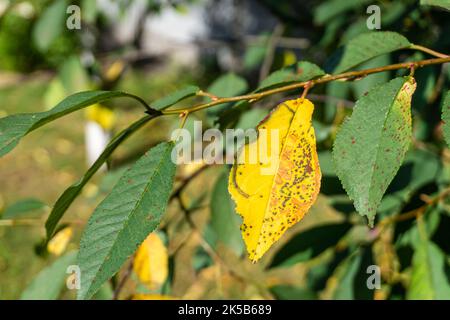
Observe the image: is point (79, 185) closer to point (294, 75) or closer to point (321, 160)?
point (294, 75)

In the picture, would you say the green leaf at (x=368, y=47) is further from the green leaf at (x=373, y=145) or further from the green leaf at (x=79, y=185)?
the green leaf at (x=79, y=185)

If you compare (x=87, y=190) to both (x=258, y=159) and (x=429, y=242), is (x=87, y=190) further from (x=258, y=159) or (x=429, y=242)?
(x=258, y=159)

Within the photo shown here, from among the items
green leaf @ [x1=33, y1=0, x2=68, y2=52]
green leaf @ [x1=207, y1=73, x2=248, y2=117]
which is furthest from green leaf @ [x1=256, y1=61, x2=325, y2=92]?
green leaf @ [x1=33, y1=0, x2=68, y2=52]

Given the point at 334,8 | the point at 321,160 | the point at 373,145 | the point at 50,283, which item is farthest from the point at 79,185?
the point at 334,8

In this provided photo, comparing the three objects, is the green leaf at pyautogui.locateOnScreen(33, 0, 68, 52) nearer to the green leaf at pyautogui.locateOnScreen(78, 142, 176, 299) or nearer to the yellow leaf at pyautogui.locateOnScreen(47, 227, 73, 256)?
the yellow leaf at pyautogui.locateOnScreen(47, 227, 73, 256)

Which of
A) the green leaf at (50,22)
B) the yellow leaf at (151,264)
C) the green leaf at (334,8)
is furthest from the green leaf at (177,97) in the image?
the green leaf at (50,22)
